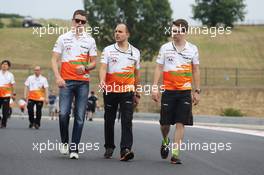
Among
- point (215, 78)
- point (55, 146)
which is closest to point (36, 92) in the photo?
point (55, 146)

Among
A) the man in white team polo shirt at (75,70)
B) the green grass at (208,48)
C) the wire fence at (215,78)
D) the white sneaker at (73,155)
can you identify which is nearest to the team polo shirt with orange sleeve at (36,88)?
the man in white team polo shirt at (75,70)

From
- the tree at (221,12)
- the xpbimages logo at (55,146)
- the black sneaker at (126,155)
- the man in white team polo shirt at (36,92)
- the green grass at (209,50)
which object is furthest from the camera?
the tree at (221,12)

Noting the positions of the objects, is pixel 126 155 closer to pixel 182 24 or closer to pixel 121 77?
pixel 121 77

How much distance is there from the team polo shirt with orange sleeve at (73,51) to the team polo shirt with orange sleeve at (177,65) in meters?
1.15

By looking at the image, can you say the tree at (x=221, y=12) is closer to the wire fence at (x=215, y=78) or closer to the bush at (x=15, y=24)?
the bush at (x=15, y=24)

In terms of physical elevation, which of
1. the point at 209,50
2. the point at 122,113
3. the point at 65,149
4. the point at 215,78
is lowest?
the point at 65,149

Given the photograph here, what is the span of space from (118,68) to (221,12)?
102461mm

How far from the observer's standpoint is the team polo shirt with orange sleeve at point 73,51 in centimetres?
1259

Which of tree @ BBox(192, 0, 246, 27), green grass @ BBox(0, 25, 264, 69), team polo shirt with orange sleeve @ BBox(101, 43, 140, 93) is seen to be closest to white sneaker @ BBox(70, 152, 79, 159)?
team polo shirt with orange sleeve @ BBox(101, 43, 140, 93)

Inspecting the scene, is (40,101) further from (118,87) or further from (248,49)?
(248,49)

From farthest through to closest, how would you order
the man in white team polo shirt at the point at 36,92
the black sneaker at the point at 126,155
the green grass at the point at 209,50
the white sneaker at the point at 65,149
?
1. the green grass at the point at 209,50
2. the man in white team polo shirt at the point at 36,92
3. the white sneaker at the point at 65,149
4. the black sneaker at the point at 126,155

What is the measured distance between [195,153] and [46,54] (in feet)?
246

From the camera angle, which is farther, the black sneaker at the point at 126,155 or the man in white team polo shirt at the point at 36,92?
the man in white team polo shirt at the point at 36,92

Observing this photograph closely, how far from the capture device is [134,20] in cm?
7375
